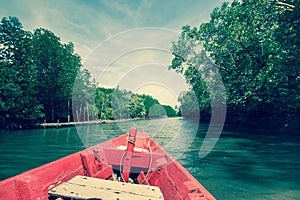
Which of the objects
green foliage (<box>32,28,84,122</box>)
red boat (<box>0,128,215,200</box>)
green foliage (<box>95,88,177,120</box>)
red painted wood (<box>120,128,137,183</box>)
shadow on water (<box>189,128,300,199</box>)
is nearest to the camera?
red boat (<box>0,128,215,200</box>)

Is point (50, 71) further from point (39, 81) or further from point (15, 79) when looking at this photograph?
point (15, 79)

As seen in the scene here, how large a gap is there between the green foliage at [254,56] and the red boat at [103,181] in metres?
15.1

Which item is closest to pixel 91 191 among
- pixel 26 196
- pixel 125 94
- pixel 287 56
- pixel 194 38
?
pixel 26 196

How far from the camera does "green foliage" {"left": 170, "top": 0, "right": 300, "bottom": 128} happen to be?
16.6m

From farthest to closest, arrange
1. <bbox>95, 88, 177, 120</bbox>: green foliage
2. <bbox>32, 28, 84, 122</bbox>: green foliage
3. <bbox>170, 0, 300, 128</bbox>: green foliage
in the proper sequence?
<bbox>95, 88, 177, 120</bbox>: green foliage → <bbox>32, 28, 84, 122</bbox>: green foliage → <bbox>170, 0, 300, 128</bbox>: green foliage

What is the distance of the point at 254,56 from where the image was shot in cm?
2208

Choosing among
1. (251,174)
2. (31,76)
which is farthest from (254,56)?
(31,76)

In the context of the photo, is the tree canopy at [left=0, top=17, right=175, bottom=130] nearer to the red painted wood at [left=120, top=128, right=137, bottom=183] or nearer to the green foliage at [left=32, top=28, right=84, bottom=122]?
the green foliage at [left=32, top=28, right=84, bottom=122]

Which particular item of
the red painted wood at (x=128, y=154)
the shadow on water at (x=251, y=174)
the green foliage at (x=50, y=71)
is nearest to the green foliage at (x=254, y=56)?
the shadow on water at (x=251, y=174)

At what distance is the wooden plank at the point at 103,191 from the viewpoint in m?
3.11

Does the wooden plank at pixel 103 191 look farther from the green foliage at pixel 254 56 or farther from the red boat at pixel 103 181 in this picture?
the green foliage at pixel 254 56

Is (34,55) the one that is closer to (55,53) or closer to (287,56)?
(55,53)

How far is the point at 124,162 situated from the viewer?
4.82m

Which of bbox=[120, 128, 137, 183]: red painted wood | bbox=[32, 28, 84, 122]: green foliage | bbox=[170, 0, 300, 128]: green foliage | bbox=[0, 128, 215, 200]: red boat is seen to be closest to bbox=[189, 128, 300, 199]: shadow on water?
bbox=[0, 128, 215, 200]: red boat
